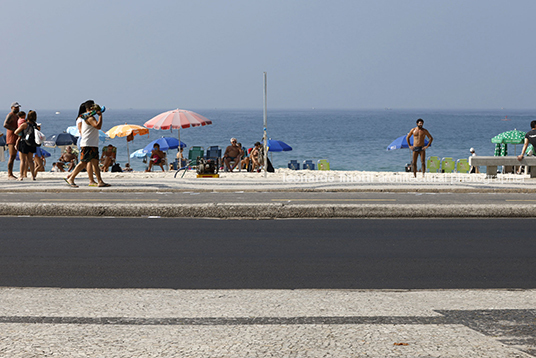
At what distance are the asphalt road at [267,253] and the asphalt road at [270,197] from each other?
2425 millimetres

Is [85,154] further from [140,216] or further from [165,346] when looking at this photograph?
[165,346]

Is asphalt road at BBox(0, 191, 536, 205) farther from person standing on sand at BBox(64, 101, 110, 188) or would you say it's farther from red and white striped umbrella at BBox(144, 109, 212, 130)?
red and white striped umbrella at BBox(144, 109, 212, 130)

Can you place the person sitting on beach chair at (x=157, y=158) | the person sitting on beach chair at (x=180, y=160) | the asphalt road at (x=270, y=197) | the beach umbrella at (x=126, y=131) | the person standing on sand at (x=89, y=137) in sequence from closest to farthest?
the asphalt road at (x=270, y=197) → the person standing on sand at (x=89, y=137) → the person sitting on beach chair at (x=180, y=160) → the person sitting on beach chair at (x=157, y=158) → the beach umbrella at (x=126, y=131)

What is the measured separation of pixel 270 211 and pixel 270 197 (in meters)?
2.99

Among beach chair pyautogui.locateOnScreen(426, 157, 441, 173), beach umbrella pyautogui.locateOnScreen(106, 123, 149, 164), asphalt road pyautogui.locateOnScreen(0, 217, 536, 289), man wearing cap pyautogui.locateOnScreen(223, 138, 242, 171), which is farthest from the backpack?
beach chair pyautogui.locateOnScreen(426, 157, 441, 173)

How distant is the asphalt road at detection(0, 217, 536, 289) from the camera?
6270 mm

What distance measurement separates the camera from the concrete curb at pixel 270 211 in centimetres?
1066

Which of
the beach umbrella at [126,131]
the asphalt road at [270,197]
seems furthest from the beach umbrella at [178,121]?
the asphalt road at [270,197]

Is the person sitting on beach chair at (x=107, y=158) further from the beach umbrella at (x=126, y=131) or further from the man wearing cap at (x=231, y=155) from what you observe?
the man wearing cap at (x=231, y=155)

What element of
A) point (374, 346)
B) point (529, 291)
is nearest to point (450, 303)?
point (529, 291)

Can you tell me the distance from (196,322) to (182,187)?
1122 centimetres

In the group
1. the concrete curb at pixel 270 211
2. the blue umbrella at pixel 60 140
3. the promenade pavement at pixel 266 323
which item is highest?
the blue umbrella at pixel 60 140

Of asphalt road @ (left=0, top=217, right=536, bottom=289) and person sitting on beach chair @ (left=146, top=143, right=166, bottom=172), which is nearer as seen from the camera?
asphalt road @ (left=0, top=217, right=536, bottom=289)

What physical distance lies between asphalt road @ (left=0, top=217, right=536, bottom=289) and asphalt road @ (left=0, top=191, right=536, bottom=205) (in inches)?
95.5
